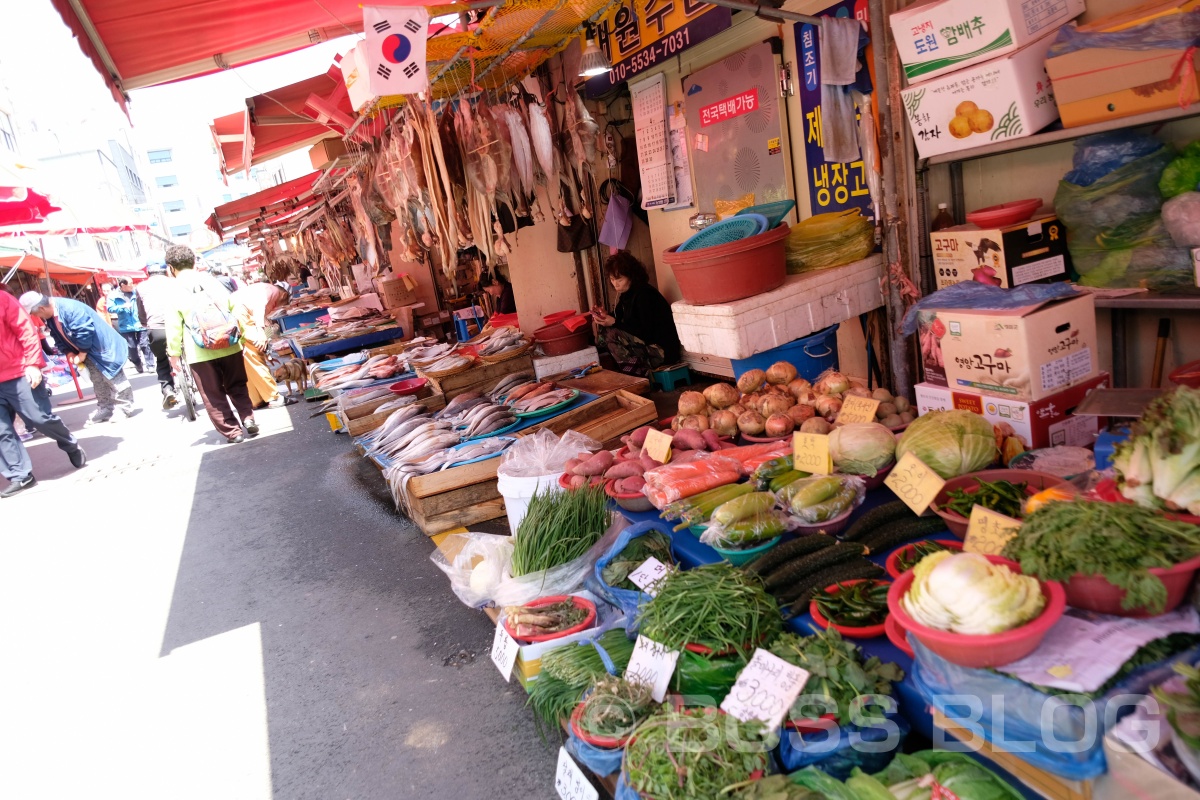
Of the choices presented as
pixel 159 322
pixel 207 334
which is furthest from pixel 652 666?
pixel 159 322

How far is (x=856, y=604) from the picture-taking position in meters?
2.08

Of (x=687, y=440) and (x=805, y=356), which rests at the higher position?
(x=805, y=356)

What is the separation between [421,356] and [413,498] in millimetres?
3299

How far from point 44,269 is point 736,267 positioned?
1431 cm

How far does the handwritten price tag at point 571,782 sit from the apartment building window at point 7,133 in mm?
44484

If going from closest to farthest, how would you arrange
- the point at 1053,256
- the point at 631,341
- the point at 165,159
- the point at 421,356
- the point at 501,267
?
the point at 1053,256, the point at 631,341, the point at 421,356, the point at 501,267, the point at 165,159

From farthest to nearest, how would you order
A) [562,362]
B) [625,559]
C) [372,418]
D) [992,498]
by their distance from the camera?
[562,362], [372,418], [625,559], [992,498]

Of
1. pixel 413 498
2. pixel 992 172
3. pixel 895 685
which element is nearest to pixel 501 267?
pixel 413 498

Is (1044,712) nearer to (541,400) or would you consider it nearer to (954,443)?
(954,443)

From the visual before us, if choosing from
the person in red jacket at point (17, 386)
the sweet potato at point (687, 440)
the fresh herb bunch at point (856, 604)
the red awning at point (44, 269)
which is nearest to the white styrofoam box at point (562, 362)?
the sweet potato at point (687, 440)

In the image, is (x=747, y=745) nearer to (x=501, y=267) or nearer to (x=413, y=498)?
(x=413, y=498)

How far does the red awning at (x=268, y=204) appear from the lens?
45.7 ft

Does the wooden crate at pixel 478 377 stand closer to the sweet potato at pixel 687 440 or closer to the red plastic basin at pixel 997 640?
the sweet potato at pixel 687 440

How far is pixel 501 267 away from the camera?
10914mm
